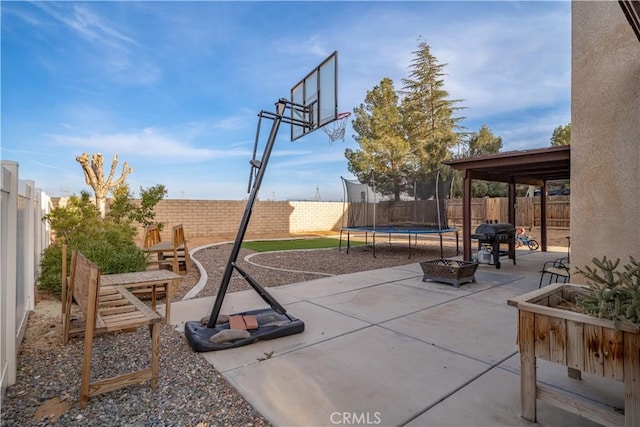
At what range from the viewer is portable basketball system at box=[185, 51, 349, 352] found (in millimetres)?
2938

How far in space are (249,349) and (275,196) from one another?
14.7 m

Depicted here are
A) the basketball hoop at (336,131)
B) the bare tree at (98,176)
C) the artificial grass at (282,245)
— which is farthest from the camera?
the bare tree at (98,176)

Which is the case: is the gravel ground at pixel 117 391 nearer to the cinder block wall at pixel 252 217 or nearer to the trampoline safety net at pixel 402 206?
the trampoline safety net at pixel 402 206

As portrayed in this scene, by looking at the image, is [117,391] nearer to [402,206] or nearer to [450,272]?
[450,272]

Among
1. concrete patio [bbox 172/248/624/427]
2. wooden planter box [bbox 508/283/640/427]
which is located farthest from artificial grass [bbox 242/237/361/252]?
wooden planter box [bbox 508/283/640/427]

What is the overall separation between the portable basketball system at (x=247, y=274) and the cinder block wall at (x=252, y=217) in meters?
10.1

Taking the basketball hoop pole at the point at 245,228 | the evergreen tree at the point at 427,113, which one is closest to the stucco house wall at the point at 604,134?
the basketball hoop pole at the point at 245,228

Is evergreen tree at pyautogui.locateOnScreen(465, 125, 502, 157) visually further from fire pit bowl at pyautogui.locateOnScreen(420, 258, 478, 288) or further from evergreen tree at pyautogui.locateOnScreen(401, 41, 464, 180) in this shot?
fire pit bowl at pyautogui.locateOnScreen(420, 258, 478, 288)

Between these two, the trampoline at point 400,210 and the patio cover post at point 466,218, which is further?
the trampoline at point 400,210

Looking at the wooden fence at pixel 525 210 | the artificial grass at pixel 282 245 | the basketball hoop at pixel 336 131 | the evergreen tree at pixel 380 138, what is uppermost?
the evergreen tree at pixel 380 138

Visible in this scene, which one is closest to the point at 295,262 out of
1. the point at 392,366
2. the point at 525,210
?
the point at 392,366

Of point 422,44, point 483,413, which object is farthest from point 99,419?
point 422,44

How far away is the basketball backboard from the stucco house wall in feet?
9.96

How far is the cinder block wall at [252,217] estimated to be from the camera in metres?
13.0
